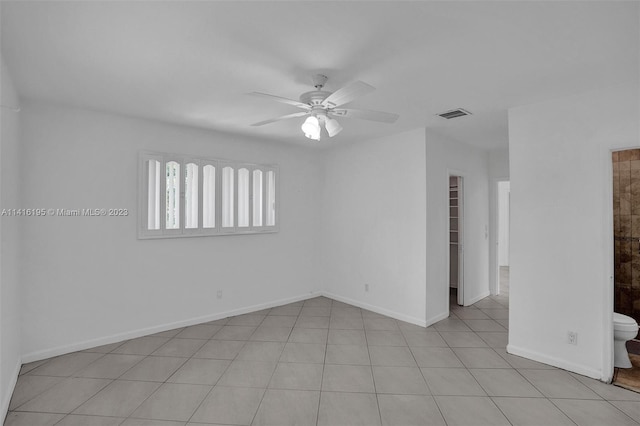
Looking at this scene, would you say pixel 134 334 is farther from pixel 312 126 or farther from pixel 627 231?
pixel 627 231

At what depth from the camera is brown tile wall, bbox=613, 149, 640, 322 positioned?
4125mm

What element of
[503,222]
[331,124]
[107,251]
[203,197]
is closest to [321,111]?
[331,124]

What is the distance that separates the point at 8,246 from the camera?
2449mm

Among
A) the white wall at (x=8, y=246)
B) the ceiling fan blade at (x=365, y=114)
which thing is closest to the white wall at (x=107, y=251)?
the white wall at (x=8, y=246)

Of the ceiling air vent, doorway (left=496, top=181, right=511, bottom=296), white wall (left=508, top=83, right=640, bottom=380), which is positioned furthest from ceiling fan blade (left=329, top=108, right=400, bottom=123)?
doorway (left=496, top=181, right=511, bottom=296)

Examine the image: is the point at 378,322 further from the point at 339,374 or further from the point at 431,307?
the point at 339,374

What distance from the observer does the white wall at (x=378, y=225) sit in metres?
4.11

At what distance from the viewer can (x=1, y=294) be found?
2.22 m

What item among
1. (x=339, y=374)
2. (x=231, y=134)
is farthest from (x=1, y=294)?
(x=231, y=134)

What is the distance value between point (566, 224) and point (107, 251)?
4665 mm

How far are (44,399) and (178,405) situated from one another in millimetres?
1063

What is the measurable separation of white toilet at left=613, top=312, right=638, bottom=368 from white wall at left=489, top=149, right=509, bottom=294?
2.50 metres

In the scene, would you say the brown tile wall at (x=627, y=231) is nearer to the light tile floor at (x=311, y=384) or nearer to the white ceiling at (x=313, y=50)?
the light tile floor at (x=311, y=384)

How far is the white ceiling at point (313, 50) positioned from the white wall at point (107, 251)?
1.54ft
